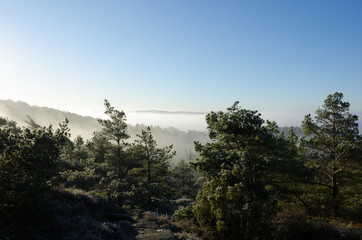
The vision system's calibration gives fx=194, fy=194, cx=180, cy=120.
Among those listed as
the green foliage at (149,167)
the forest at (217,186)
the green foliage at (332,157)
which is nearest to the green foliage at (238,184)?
the forest at (217,186)

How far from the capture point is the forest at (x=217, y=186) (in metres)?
8.59

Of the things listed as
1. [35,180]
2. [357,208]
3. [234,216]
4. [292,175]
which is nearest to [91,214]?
[35,180]

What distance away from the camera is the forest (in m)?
8.59

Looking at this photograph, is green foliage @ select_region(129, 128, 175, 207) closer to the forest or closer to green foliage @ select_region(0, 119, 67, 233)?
the forest

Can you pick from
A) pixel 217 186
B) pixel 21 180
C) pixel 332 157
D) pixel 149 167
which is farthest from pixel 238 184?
pixel 149 167

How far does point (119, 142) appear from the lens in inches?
835

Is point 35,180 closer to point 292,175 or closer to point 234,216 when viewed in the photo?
point 234,216

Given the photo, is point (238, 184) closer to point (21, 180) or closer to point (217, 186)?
point (217, 186)

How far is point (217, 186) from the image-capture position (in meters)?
9.83

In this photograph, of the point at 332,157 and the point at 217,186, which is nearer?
the point at 217,186

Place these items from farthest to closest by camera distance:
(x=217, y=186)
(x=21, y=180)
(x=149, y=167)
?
(x=149, y=167) < (x=217, y=186) < (x=21, y=180)

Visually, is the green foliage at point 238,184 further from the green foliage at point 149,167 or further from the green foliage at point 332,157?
the green foliage at point 149,167

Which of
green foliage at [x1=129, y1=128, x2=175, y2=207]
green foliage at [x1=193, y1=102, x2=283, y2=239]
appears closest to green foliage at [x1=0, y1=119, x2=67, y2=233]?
green foliage at [x1=193, y1=102, x2=283, y2=239]

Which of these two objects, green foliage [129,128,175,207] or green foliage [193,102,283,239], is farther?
green foliage [129,128,175,207]
